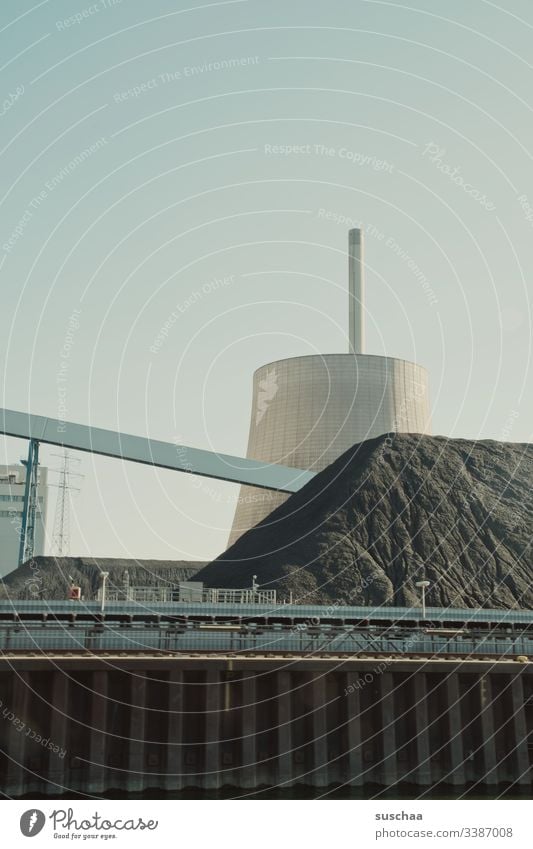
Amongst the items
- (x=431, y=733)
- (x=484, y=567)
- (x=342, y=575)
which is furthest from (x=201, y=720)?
(x=484, y=567)

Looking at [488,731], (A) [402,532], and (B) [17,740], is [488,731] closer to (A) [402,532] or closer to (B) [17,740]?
(B) [17,740]

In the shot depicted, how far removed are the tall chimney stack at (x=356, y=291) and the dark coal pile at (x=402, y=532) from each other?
23263mm

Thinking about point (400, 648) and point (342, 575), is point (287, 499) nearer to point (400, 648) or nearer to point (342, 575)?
point (342, 575)

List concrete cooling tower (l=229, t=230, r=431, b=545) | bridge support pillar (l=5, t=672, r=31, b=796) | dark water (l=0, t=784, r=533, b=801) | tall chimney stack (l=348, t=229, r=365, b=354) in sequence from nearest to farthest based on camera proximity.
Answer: bridge support pillar (l=5, t=672, r=31, b=796) < dark water (l=0, t=784, r=533, b=801) < concrete cooling tower (l=229, t=230, r=431, b=545) < tall chimney stack (l=348, t=229, r=365, b=354)

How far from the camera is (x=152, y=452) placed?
335 feet

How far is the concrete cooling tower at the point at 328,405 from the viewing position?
87625 mm

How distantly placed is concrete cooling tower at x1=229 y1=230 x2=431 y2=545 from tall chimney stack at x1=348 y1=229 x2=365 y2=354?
67.8ft

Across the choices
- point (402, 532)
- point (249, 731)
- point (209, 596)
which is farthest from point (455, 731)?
point (402, 532)

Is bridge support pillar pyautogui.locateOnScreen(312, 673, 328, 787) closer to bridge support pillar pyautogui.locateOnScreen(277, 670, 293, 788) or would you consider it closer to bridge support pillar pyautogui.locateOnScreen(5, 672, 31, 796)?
bridge support pillar pyautogui.locateOnScreen(277, 670, 293, 788)

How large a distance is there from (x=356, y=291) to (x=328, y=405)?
30.4 metres

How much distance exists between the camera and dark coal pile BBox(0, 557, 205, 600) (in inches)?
3656

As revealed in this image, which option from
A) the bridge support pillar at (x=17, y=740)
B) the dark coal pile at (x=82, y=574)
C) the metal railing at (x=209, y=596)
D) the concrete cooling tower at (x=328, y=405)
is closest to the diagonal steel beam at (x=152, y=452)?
the concrete cooling tower at (x=328, y=405)

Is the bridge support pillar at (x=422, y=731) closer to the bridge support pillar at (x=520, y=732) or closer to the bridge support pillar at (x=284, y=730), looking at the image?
the bridge support pillar at (x=520, y=732)

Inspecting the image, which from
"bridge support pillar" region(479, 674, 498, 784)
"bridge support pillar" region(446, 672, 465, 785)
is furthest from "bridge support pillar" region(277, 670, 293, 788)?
"bridge support pillar" region(479, 674, 498, 784)
